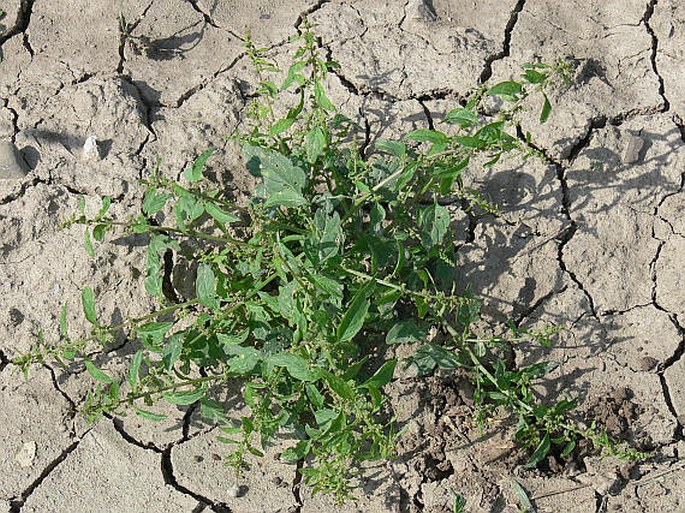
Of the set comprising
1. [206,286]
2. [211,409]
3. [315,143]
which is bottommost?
[211,409]

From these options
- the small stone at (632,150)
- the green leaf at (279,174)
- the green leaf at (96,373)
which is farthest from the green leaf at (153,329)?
the small stone at (632,150)

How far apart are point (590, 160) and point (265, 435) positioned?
180 centimetres

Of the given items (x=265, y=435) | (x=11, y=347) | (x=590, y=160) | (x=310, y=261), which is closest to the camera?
(x=310, y=261)

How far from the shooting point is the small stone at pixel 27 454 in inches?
137

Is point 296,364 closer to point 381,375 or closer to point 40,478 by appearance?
point 381,375

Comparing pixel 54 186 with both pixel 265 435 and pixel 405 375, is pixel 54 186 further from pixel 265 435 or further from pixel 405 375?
pixel 405 375

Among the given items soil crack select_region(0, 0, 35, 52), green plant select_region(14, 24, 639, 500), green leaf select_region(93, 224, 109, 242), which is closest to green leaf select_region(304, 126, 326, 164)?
green plant select_region(14, 24, 639, 500)

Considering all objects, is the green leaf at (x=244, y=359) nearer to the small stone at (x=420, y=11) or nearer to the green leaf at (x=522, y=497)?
the green leaf at (x=522, y=497)

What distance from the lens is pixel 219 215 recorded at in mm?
3084

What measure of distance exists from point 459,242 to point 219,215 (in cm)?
112

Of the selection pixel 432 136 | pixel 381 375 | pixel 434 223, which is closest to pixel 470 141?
pixel 432 136

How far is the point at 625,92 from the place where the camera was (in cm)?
393

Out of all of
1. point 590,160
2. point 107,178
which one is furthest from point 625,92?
point 107,178

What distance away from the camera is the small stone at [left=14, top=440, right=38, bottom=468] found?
3479 mm
